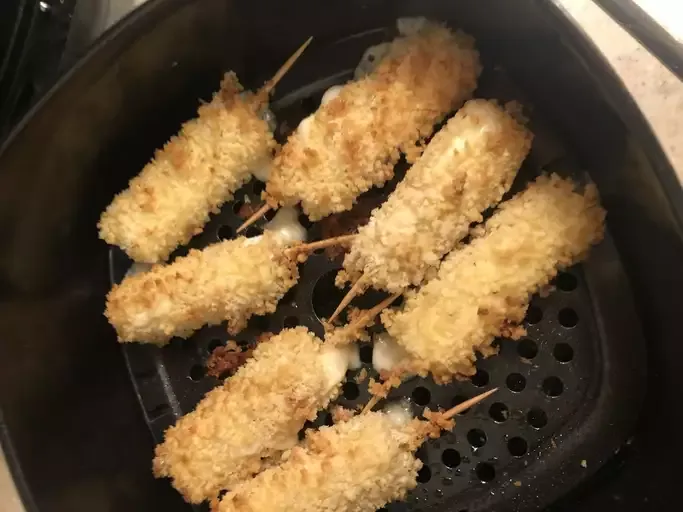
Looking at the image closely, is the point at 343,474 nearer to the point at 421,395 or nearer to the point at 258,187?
the point at 421,395

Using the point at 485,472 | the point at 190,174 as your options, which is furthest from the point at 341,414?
the point at 190,174

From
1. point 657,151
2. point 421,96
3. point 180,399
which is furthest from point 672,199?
point 180,399

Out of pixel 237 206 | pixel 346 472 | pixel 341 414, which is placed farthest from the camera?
pixel 237 206

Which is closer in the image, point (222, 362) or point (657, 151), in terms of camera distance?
point (657, 151)

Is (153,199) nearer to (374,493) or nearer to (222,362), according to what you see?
(222,362)

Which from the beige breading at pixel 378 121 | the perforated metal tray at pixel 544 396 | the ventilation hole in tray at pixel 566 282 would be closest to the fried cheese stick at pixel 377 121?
the beige breading at pixel 378 121

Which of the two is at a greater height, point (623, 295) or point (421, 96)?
point (421, 96)
